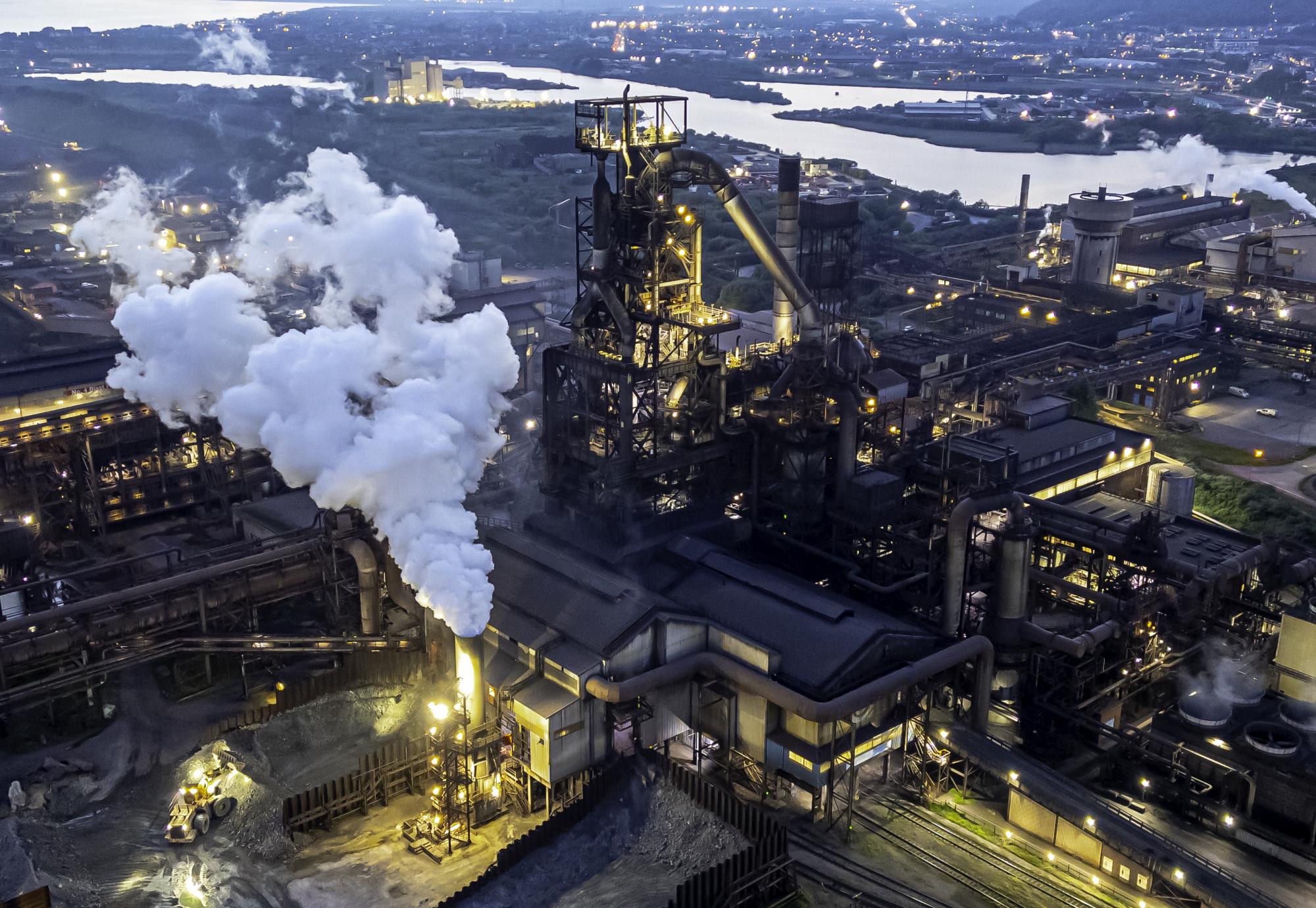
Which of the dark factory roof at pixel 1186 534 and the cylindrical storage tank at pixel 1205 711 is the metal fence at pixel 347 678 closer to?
the dark factory roof at pixel 1186 534

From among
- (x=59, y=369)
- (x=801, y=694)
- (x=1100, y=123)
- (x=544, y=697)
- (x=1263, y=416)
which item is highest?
(x=1100, y=123)

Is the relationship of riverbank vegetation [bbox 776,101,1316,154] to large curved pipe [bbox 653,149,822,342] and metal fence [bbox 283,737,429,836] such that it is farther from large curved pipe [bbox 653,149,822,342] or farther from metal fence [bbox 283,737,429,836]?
metal fence [bbox 283,737,429,836]

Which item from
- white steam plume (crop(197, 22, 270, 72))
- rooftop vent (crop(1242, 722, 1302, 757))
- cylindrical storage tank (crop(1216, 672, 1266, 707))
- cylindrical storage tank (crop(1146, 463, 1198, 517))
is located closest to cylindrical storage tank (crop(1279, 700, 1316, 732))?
rooftop vent (crop(1242, 722, 1302, 757))

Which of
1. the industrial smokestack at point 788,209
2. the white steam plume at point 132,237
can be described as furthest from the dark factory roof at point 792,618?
the white steam plume at point 132,237

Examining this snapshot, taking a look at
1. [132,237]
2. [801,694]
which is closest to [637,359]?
[801,694]

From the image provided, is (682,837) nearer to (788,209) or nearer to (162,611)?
(162,611)

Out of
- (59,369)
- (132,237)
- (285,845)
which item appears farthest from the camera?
(132,237)

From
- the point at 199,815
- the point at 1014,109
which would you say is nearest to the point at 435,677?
the point at 199,815
